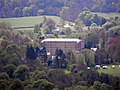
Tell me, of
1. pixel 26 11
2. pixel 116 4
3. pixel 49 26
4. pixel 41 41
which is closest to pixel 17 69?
pixel 41 41

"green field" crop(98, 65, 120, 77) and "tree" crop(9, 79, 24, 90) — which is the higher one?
"green field" crop(98, 65, 120, 77)

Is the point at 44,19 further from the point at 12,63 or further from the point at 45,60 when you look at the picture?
the point at 12,63

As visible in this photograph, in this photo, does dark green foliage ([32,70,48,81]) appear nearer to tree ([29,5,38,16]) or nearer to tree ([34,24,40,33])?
tree ([34,24,40,33])

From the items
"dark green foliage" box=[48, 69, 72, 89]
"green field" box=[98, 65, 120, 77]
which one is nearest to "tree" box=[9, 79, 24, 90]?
Answer: "dark green foliage" box=[48, 69, 72, 89]

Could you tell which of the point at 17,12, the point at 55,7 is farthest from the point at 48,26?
the point at 55,7

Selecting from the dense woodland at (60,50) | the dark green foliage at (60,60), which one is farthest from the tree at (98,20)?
the dark green foliage at (60,60)

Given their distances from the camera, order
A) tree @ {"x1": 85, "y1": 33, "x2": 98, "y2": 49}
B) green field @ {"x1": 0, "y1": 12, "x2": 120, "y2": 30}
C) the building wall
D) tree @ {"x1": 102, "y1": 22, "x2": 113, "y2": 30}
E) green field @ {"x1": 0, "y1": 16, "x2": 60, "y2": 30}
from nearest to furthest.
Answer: the building wall
tree @ {"x1": 85, "y1": 33, "x2": 98, "y2": 49}
green field @ {"x1": 0, "y1": 12, "x2": 120, "y2": 30}
green field @ {"x1": 0, "y1": 16, "x2": 60, "y2": 30}
tree @ {"x1": 102, "y1": 22, "x2": 113, "y2": 30}
